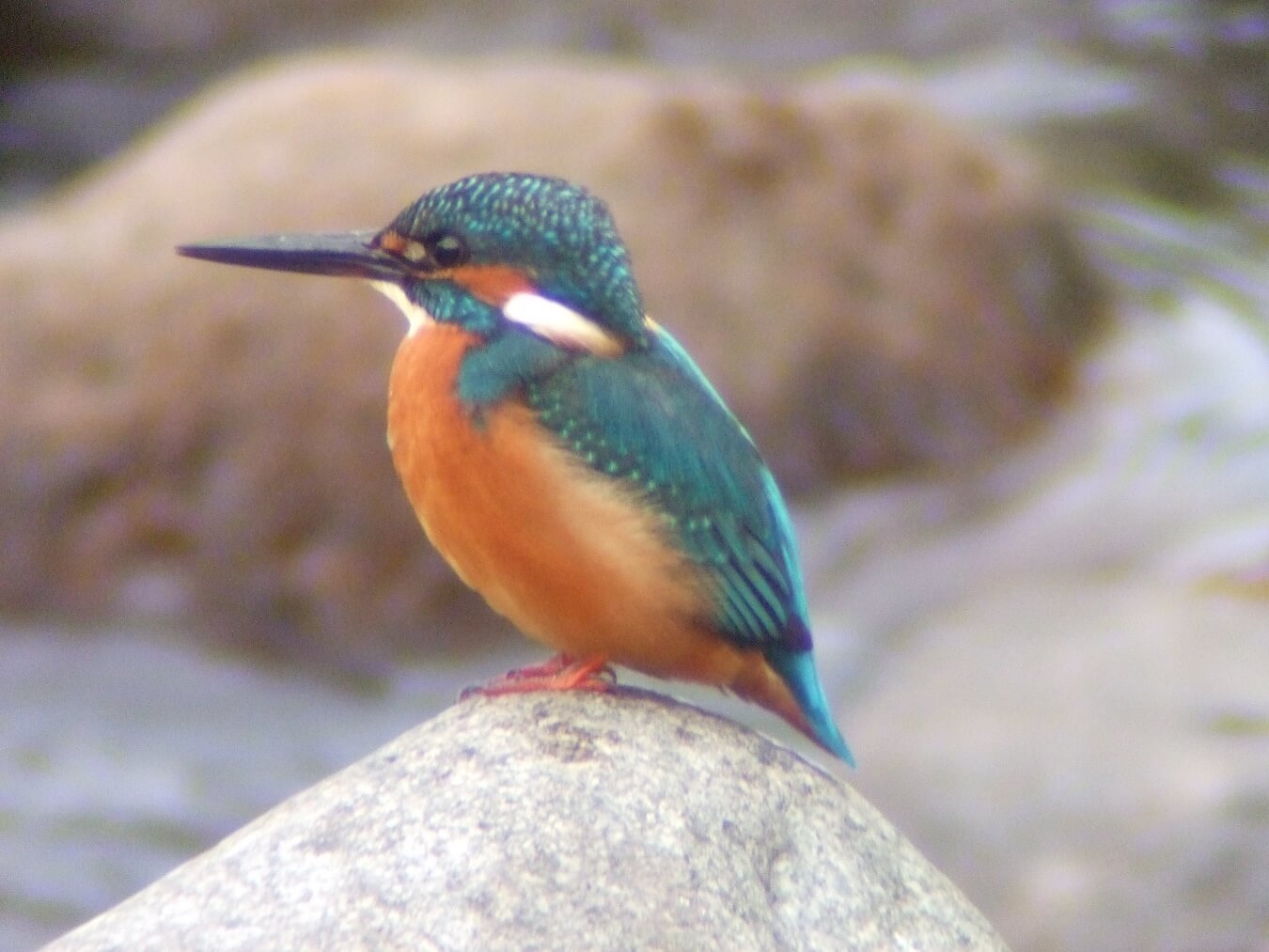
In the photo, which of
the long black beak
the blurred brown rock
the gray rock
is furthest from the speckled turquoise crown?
the blurred brown rock

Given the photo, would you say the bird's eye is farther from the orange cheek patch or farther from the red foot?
the red foot

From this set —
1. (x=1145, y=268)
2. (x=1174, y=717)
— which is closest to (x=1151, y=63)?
(x=1145, y=268)

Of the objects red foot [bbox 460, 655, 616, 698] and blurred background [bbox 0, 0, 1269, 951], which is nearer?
red foot [bbox 460, 655, 616, 698]

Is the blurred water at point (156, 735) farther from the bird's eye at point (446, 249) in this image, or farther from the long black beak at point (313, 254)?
the bird's eye at point (446, 249)

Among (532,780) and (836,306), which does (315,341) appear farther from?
(532,780)

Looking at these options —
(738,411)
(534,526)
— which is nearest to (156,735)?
(738,411)

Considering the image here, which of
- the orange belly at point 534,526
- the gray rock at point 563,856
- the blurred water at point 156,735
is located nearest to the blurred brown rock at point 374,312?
the blurred water at point 156,735

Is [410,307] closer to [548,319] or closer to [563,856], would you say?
[548,319]
